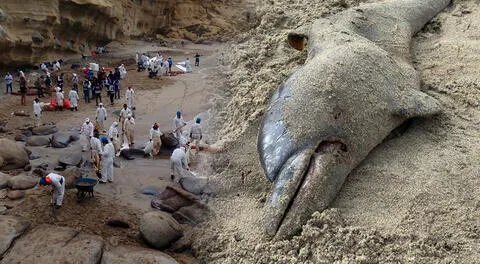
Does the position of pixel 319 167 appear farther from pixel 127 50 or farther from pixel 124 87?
pixel 127 50

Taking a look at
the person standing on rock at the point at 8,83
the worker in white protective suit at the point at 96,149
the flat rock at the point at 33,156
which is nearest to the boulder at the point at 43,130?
the flat rock at the point at 33,156

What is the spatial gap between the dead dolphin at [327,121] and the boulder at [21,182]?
13.7ft

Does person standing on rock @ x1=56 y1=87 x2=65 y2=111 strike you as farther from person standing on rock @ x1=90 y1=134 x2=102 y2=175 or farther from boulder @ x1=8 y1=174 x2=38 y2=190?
boulder @ x1=8 y1=174 x2=38 y2=190

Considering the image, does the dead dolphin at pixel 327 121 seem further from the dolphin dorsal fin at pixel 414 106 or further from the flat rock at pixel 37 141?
the flat rock at pixel 37 141

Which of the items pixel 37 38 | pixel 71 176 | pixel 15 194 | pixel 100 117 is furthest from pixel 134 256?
pixel 37 38

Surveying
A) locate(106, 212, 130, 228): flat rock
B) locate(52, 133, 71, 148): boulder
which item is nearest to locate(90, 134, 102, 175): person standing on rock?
locate(52, 133, 71, 148): boulder

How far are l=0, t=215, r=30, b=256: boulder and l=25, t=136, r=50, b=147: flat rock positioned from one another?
16.0ft

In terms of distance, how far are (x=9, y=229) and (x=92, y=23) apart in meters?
16.6

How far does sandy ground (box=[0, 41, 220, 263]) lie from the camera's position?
750 cm

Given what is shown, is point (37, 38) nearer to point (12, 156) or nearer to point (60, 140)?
point (60, 140)

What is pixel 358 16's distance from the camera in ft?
35.3

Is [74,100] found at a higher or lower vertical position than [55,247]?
lower

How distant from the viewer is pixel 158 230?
7.03 meters

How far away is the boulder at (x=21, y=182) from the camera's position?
8.34 meters
